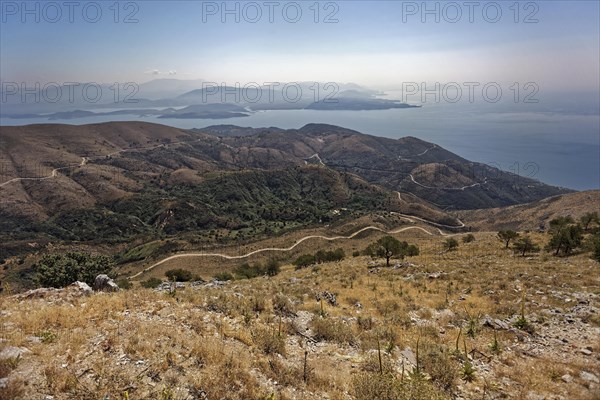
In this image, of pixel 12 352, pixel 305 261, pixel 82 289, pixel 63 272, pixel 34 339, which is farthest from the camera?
pixel 305 261

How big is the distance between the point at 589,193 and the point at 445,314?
109 metres

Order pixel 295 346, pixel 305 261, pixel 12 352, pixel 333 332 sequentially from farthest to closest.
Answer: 1. pixel 305 261
2. pixel 333 332
3. pixel 295 346
4. pixel 12 352

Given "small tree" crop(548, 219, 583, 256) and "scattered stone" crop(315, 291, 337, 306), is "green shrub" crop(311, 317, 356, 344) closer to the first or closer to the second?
"scattered stone" crop(315, 291, 337, 306)

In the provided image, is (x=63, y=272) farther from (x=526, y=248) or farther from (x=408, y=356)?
(x=526, y=248)

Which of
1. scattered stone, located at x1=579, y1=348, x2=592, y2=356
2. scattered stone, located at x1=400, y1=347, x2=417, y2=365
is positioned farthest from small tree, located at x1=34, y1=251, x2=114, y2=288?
scattered stone, located at x1=579, y1=348, x2=592, y2=356

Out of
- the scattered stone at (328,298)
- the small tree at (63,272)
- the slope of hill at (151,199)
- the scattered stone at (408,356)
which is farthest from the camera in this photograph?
the slope of hill at (151,199)

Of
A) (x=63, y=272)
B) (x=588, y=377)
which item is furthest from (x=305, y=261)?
(x=588, y=377)

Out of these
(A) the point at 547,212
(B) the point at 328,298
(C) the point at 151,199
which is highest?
(B) the point at 328,298

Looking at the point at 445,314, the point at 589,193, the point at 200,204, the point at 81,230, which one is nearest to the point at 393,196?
the point at 589,193

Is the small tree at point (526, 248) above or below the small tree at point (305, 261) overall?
above

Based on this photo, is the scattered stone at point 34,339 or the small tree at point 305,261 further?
the small tree at point 305,261

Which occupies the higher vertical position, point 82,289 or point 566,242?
point 82,289

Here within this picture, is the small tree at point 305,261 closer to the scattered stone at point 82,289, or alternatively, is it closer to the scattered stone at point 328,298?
the scattered stone at point 328,298

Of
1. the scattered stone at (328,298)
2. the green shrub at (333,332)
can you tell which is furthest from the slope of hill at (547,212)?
the green shrub at (333,332)
